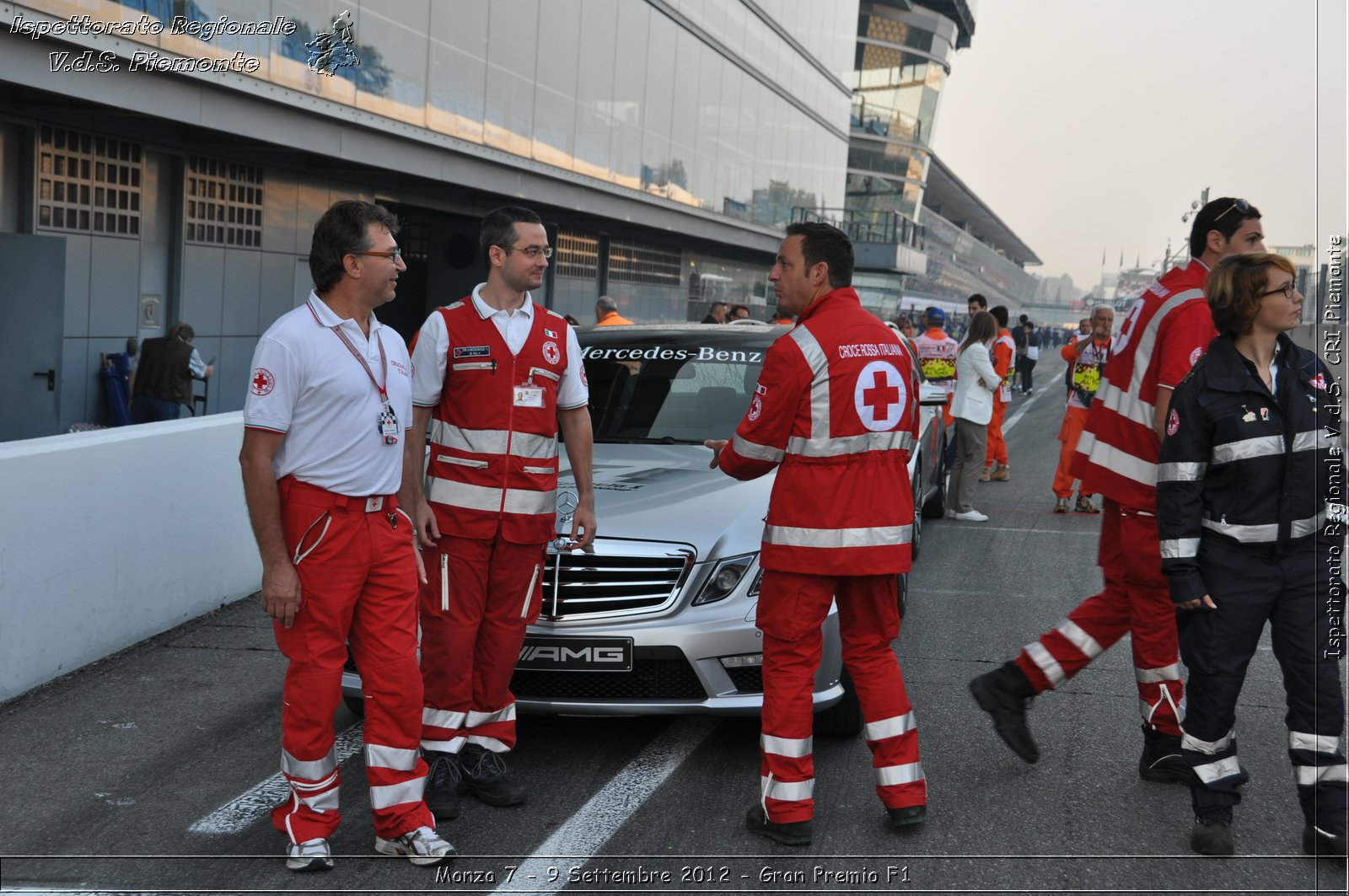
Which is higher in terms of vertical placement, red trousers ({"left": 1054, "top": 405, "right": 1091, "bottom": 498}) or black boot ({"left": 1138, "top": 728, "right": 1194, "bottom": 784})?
red trousers ({"left": 1054, "top": 405, "right": 1091, "bottom": 498})

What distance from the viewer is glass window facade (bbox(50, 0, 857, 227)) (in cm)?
1337

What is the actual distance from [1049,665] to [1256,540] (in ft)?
3.47

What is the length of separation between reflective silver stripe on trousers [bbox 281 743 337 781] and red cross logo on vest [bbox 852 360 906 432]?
1.95 metres

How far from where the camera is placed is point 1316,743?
13.0 feet

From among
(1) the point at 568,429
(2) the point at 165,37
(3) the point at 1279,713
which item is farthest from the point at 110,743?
(2) the point at 165,37

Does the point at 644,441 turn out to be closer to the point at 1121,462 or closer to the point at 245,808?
the point at 1121,462

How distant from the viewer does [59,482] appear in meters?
5.59

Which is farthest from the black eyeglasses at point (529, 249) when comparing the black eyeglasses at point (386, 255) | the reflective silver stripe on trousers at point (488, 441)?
the reflective silver stripe on trousers at point (488, 441)

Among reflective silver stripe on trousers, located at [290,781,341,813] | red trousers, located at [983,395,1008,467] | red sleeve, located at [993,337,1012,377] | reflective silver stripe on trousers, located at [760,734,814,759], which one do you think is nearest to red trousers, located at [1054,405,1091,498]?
red sleeve, located at [993,337,1012,377]

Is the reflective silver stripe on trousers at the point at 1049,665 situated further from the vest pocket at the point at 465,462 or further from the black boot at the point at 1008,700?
the vest pocket at the point at 465,462

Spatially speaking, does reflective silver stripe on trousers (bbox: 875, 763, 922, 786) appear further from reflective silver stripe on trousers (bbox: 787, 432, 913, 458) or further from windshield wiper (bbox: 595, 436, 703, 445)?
windshield wiper (bbox: 595, 436, 703, 445)

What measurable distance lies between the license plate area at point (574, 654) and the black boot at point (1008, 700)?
1350 mm

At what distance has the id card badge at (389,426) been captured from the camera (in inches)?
154

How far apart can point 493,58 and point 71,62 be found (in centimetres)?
811
